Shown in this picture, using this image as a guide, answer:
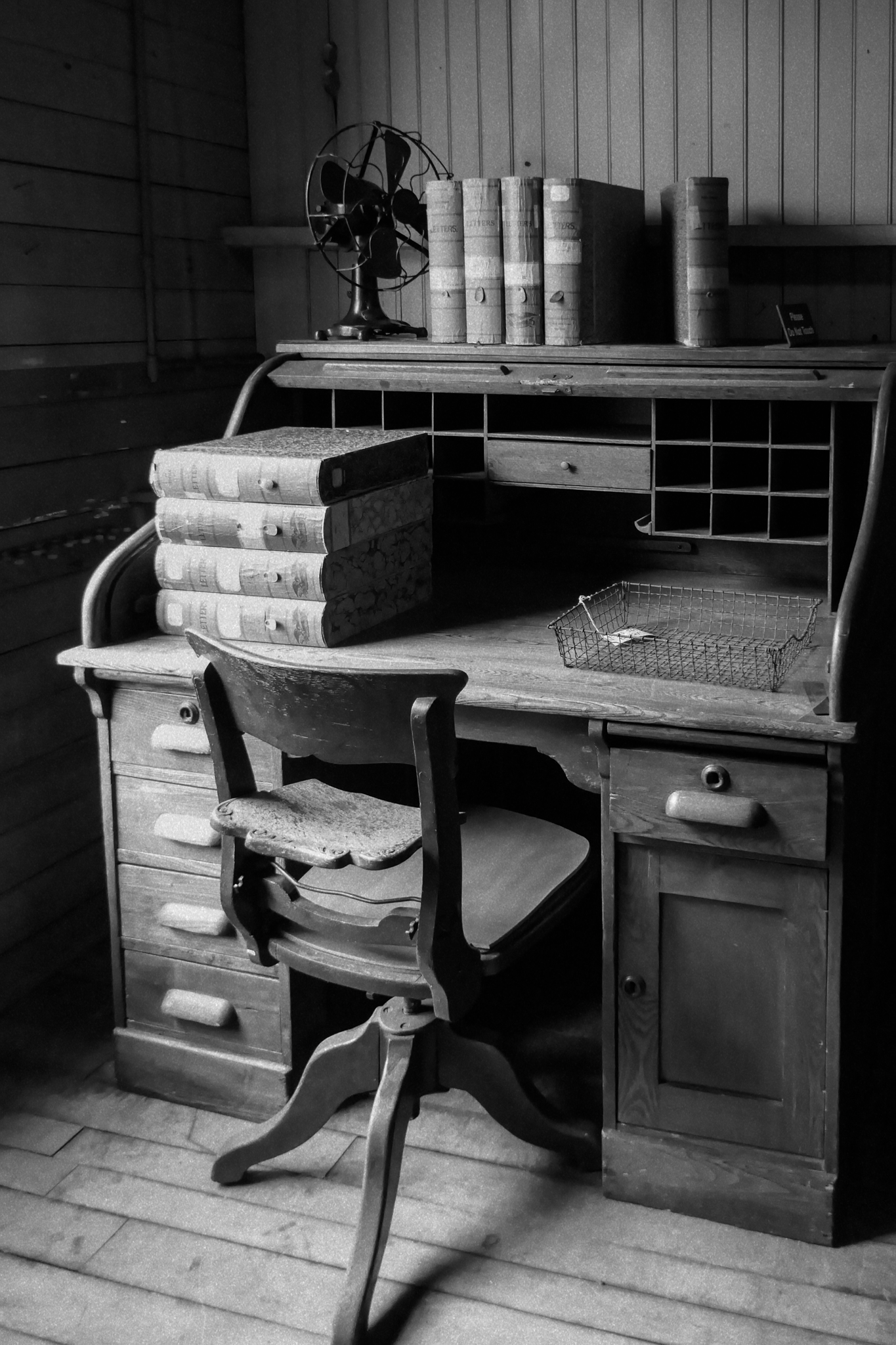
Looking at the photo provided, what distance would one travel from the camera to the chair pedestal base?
2107 mm

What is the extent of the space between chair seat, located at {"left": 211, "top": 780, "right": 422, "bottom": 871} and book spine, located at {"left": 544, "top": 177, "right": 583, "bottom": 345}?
101 cm

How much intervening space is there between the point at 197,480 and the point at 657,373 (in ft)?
2.65

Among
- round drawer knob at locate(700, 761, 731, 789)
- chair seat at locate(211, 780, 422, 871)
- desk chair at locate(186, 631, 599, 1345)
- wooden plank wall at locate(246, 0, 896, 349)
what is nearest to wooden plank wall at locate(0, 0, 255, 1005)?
wooden plank wall at locate(246, 0, 896, 349)

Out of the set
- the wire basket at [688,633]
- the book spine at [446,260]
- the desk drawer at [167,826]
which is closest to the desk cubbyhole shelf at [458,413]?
the book spine at [446,260]

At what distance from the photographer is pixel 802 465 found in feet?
8.43

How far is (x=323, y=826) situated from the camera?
191 cm

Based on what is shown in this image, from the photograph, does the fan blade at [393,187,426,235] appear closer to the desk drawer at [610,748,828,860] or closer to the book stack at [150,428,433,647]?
the book stack at [150,428,433,647]

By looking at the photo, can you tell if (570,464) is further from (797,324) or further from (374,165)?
(374,165)

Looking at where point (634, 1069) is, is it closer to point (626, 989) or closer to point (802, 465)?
point (626, 989)

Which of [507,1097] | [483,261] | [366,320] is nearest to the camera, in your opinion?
[507,1097]

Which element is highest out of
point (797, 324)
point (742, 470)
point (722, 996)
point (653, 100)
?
point (653, 100)

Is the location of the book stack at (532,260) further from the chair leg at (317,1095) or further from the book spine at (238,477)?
the chair leg at (317,1095)

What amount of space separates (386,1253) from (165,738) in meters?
0.90

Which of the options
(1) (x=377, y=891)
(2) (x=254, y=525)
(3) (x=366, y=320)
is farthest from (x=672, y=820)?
(3) (x=366, y=320)
